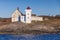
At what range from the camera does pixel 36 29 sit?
2306 inches

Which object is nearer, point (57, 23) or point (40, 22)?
point (40, 22)

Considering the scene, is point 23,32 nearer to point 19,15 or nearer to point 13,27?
point 13,27

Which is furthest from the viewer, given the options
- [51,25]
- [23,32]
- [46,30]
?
[51,25]

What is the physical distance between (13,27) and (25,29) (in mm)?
2228

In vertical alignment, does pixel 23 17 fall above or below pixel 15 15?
below

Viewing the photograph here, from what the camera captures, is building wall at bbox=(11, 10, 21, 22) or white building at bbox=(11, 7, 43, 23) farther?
building wall at bbox=(11, 10, 21, 22)

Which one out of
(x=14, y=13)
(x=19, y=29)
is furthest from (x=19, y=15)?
(x=19, y=29)

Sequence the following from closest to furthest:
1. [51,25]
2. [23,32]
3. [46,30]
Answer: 1. [23,32]
2. [46,30]
3. [51,25]

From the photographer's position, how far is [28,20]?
62.0 meters

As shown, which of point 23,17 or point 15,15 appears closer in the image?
point 23,17

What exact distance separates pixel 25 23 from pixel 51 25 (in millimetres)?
5260

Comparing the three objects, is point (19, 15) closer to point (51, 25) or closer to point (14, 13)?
point (14, 13)

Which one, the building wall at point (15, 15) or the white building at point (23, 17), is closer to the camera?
the white building at point (23, 17)

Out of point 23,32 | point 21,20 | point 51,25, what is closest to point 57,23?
point 51,25
